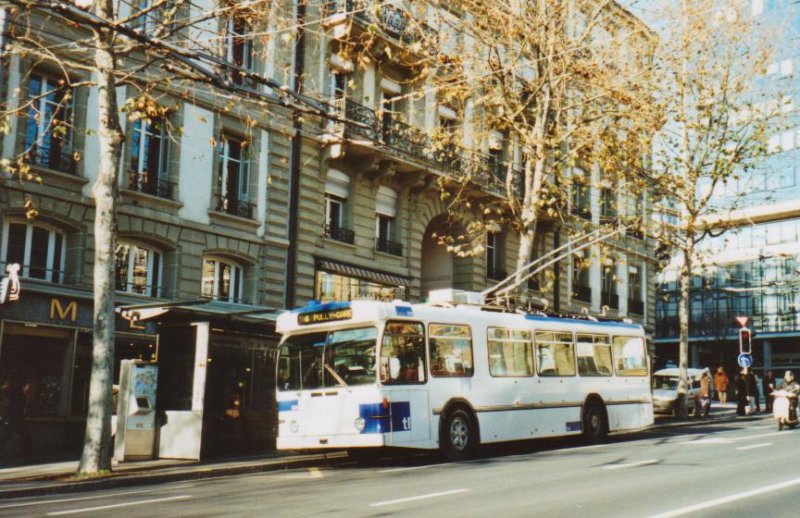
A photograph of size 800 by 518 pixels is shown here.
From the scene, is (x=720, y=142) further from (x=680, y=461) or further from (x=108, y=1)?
(x=108, y=1)

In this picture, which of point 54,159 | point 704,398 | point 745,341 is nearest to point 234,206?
point 54,159

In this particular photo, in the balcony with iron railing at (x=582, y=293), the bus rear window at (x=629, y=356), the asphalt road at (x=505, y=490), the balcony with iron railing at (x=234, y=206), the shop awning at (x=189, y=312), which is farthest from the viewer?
the balcony with iron railing at (x=582, y=293)

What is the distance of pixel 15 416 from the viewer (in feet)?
56.0

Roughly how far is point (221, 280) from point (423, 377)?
931cm

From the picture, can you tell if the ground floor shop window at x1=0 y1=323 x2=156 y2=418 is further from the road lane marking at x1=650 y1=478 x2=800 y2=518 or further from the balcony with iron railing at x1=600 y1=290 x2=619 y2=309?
the balcony with iron railing at x1=600 y1=290 x2=619 y2=309

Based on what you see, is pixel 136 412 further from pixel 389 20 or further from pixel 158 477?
pixel 389 20

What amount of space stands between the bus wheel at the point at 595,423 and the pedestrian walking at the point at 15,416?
11.3m

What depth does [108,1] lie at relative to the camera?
559 inches

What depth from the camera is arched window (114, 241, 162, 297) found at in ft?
67.3

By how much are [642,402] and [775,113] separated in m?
10.8

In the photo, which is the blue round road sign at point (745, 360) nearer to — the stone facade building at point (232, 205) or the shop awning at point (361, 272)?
the stone facade building at point (232, 205)

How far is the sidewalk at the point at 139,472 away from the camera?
1276 centimetres

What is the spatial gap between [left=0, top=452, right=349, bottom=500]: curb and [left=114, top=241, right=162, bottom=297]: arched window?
642 cm

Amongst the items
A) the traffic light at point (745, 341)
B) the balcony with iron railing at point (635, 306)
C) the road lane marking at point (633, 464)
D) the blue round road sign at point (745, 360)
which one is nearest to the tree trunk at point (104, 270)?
the road lane marking at point (633, 464)
